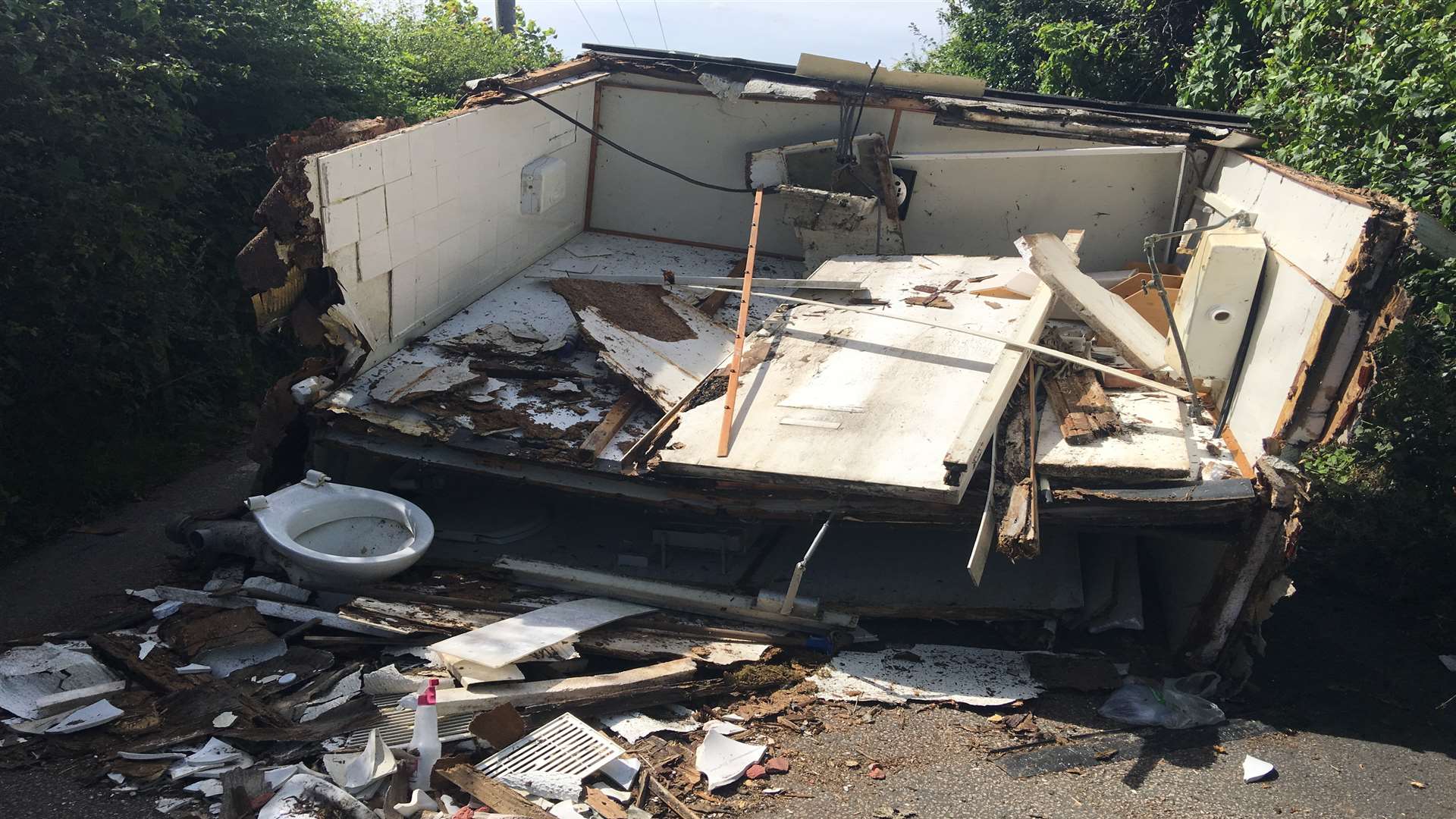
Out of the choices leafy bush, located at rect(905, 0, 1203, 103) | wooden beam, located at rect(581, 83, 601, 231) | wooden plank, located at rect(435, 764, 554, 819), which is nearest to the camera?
wooden plank, located at rect(435, 764, 554, 819)

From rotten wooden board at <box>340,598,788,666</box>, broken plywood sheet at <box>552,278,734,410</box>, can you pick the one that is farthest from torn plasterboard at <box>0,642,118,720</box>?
broken plywood sheet at <box>552,278,734,410</box>

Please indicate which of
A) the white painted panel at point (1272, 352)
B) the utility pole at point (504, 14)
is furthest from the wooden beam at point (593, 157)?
the utility pole at point (504, 14)

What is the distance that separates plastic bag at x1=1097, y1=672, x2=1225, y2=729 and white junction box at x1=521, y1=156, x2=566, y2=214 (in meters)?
4.96

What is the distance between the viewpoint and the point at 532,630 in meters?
4.47

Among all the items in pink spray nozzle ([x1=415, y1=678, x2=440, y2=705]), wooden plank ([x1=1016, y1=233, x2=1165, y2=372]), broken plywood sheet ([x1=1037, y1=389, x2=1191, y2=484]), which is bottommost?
pink spray nozzle ([x1=415, y1=678, x2=440, y2=705])

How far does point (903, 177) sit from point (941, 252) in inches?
27.0

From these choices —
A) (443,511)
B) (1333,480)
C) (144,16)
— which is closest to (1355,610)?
(1333,480)

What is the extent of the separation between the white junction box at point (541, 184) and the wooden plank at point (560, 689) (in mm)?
3925

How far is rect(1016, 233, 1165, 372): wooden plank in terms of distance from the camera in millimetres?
5602

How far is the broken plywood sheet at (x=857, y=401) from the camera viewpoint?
181 inches

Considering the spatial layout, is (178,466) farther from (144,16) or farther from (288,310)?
(144,16)

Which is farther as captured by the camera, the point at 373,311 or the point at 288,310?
the point at 373,311

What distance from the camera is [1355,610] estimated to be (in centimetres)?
547

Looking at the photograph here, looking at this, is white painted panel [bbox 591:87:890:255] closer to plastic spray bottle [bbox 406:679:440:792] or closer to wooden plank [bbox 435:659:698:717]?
wooden plank [bbox 435:659:698:717]
